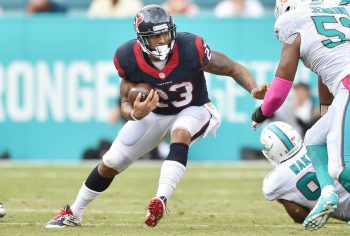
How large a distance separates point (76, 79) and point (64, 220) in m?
5.90

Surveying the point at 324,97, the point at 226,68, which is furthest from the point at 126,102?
the point at 324,97

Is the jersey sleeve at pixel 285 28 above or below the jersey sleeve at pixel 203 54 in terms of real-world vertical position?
above

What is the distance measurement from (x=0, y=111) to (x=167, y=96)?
A: 6.04 metres

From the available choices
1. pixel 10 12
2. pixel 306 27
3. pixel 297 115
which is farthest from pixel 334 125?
pixel 10 12

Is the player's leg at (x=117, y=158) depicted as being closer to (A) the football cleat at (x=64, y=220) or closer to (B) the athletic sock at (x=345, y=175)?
(A) the football cleat at (x=64, y=220)

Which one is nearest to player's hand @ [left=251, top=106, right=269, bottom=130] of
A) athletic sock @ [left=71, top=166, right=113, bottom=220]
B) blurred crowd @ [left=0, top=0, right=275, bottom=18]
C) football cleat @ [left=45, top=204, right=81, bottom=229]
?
athletic sock @ [left=71, top=166, right=113, bottom=220]

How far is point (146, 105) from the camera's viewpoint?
7.20m

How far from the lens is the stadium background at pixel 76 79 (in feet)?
42.9

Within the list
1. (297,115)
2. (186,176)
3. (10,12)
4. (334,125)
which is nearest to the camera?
(334,125)

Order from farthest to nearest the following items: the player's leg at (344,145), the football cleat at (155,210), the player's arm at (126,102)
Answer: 1. the player's arm at (126,102)
2. the football cleat at (155,210)
3. the player's leg at (344,145)

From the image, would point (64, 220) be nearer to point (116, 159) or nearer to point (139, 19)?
point (116, 159)

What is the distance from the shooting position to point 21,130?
13305 mm

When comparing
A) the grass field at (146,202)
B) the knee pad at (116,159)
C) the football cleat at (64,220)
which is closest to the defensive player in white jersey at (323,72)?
the grass field at (146,202)

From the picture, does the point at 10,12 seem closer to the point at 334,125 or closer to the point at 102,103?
the point at 102,103
